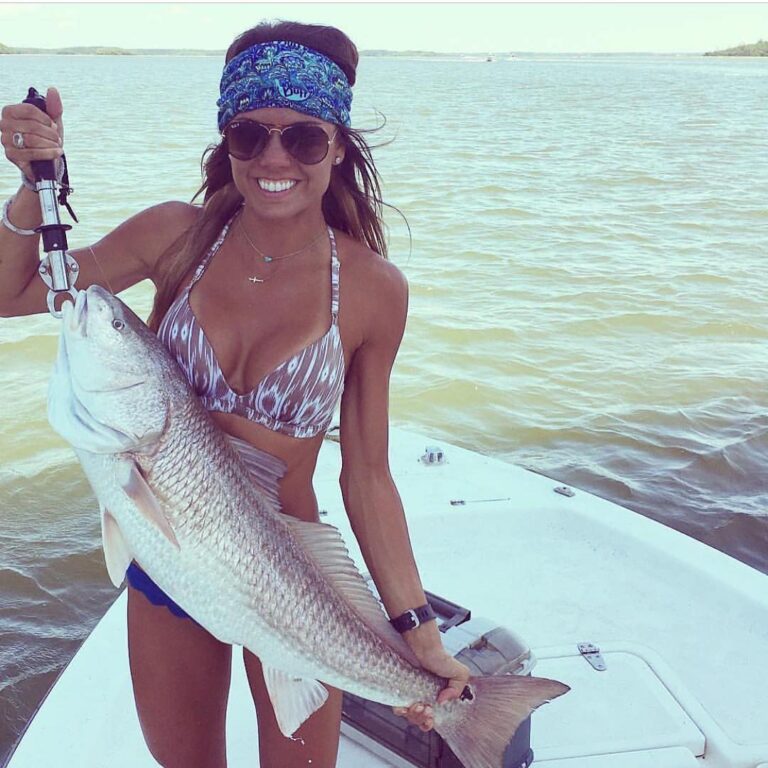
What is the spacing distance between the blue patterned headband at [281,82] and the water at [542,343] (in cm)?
383

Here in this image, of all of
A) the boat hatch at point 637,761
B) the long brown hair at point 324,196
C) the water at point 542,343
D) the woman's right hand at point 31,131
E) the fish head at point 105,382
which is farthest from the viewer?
the water at point 542,343

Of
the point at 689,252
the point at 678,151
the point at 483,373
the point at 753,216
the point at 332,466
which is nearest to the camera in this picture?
the point at 332,466

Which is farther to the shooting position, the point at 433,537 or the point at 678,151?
the point at 678,151

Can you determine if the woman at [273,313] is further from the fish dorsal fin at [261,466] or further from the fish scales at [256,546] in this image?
the fish scales at [256,546]

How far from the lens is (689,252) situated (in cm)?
1414

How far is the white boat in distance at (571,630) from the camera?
124 inches

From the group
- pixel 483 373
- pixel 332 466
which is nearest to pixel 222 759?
pixel 332 466

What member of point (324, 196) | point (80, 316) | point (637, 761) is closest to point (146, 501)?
point (80, 316)

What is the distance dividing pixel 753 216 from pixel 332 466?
46.2 ft

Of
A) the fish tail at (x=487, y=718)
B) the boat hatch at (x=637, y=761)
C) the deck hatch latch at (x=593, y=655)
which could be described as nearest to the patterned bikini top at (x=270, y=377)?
the fish tail at (x=487, y=718)

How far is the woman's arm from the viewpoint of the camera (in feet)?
8.38

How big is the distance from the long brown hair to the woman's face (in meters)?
0.13

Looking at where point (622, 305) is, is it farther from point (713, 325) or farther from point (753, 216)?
point (753, 216)

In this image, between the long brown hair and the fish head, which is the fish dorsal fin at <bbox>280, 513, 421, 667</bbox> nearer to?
the fish head
